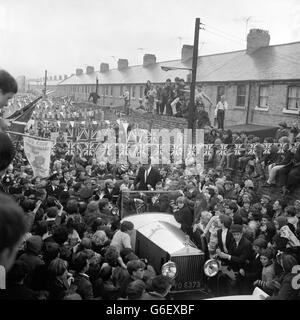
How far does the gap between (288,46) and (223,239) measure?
12.9m

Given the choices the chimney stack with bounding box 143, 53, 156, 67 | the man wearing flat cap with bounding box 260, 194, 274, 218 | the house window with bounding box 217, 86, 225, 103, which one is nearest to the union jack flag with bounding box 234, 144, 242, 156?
the man wearing flat cap with bounding box 260, 194, 274, 218

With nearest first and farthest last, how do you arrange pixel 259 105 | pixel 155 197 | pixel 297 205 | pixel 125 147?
pixel 297 205
pixel 155 197
pixel 125 147
pixel 259 105

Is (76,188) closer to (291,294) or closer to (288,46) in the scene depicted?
(291,294)

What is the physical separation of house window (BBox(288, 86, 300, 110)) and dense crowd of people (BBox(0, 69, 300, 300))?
16.1ft

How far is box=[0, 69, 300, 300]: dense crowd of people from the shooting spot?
3185mm

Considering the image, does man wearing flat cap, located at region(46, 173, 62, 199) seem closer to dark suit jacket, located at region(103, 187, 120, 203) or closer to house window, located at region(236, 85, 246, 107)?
dark suit jacket, located at region(103, 187, 120, 203)

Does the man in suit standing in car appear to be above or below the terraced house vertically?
below

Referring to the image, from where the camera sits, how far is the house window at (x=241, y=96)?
1527 centimetres

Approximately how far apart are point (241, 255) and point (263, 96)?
10941 millimetres

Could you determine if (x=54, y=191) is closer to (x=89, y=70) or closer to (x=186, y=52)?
(x=186, y=52)

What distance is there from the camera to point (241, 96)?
50.7ft

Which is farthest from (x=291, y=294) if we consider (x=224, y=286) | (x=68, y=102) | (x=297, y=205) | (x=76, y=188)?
(x=68, y=102)

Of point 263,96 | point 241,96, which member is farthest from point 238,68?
point 263,96

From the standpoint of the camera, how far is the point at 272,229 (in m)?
5.13
